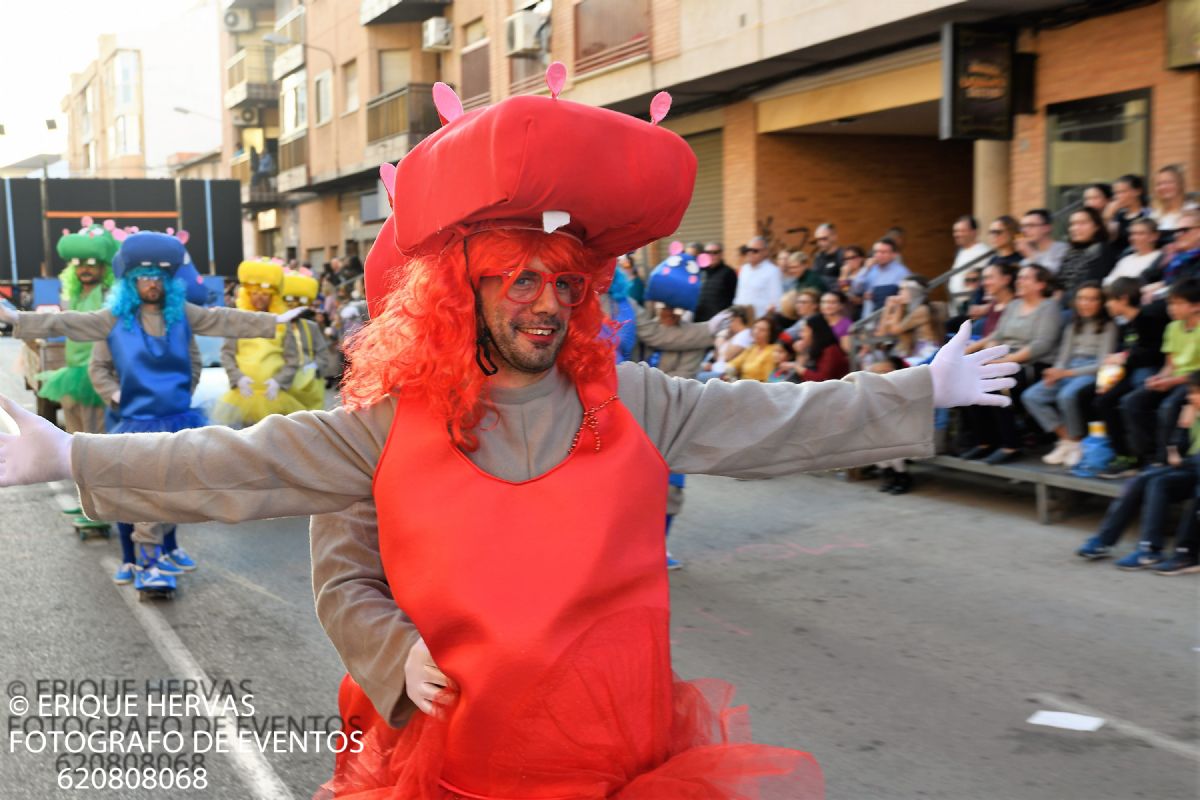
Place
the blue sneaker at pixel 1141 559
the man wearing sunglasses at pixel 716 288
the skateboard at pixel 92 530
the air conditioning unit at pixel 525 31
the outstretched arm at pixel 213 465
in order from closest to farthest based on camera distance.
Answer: the outstretched arm at pixel 213 465 → the blue sneaker at pixel 1141 559 → the skateboard at pixel 92 530 → the man wearing sunglasses at pixel 716 288 → the air conditioning unit at pixel 525 31

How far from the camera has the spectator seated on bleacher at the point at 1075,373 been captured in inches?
351

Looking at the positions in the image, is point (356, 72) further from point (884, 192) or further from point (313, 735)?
point (313, 735)

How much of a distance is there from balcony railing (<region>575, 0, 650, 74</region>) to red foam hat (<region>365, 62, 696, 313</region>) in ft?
56.6

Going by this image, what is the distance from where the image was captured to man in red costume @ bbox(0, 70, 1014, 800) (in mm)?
2322

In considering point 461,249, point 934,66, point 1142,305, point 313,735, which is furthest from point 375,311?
point 934,66

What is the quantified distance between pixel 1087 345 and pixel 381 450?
764 cm

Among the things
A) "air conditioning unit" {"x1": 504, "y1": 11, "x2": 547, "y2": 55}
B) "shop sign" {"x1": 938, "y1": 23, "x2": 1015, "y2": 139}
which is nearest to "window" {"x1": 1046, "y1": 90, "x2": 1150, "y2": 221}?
"shop sign" {"x1": 938, "y1": 23, "x2": 1015, "y2": 139}

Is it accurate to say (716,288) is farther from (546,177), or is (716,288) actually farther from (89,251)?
(546,177)

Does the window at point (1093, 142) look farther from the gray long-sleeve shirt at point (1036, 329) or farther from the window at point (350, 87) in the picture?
the window at point (350, 87)

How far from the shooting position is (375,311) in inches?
123

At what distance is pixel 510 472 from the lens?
7.99ft

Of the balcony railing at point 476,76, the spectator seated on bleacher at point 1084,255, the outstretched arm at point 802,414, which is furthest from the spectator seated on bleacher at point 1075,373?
the balcony railing at point 476,76

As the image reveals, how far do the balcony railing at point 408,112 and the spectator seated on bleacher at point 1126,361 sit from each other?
22.5 m

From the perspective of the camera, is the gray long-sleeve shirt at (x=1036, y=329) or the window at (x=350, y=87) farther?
the window at (x=350, y=87)
